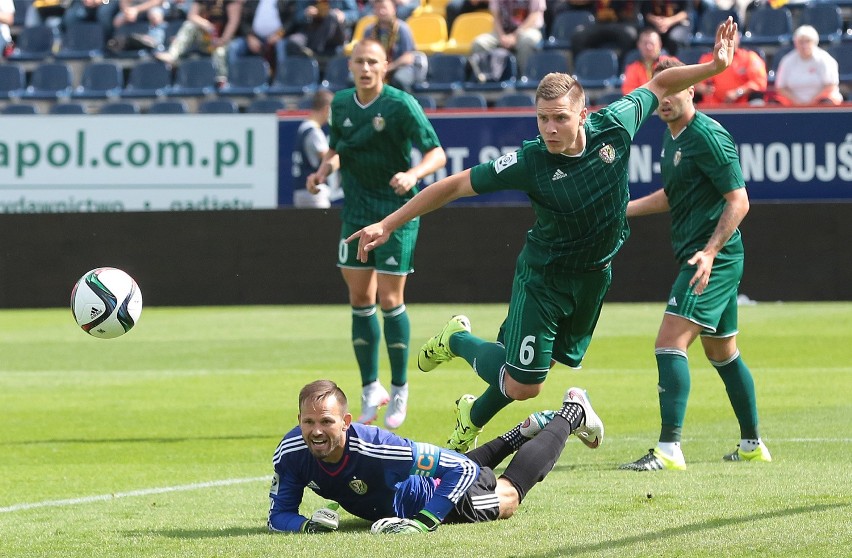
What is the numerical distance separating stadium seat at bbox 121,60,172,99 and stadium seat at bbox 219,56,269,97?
1067mm

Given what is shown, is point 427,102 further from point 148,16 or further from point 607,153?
point 607,153

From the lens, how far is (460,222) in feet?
59.6

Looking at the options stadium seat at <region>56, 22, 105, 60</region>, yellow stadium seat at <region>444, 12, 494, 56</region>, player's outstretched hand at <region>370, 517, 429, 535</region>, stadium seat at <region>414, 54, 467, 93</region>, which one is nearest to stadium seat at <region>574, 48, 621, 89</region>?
stadium seat at <region>414, 54, 467, 93</region>

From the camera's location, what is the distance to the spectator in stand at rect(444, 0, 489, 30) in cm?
2172

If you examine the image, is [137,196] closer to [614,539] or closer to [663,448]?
[663,448]

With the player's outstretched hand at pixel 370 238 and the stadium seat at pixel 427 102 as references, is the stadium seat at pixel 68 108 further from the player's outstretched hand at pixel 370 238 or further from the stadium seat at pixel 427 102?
the player's outstretched hand at pixel 370 238

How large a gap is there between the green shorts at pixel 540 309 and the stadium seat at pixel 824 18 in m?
13.9

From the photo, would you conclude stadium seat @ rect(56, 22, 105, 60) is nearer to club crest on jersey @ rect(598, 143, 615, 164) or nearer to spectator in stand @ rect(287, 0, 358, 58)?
spectator in stand @ rect(287, 0, 358, 58)

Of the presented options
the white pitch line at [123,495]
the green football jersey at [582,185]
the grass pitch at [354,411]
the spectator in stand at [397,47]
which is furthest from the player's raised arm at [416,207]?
the spectator in stand at [397,47]

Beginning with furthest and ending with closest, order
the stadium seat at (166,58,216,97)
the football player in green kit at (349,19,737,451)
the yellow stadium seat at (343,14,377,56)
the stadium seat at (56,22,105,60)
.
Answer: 1. the stadium seat at (56,22,105,60)
2. the stadium seat at (166,58,216,97)
3. the yellow stadium seat at (343,14,377,56)
4. the football player in green kit at (349,19,737,451)

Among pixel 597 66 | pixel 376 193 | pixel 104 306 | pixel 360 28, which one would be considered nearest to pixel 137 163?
pixel 360 28

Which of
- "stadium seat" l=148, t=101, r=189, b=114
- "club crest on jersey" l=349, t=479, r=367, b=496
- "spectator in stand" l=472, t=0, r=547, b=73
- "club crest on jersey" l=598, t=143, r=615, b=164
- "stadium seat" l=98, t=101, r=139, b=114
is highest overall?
"club crest on jersey" l=598, t=143, r=615, b=164

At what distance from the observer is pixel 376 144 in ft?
31.8

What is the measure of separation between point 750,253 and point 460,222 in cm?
369
